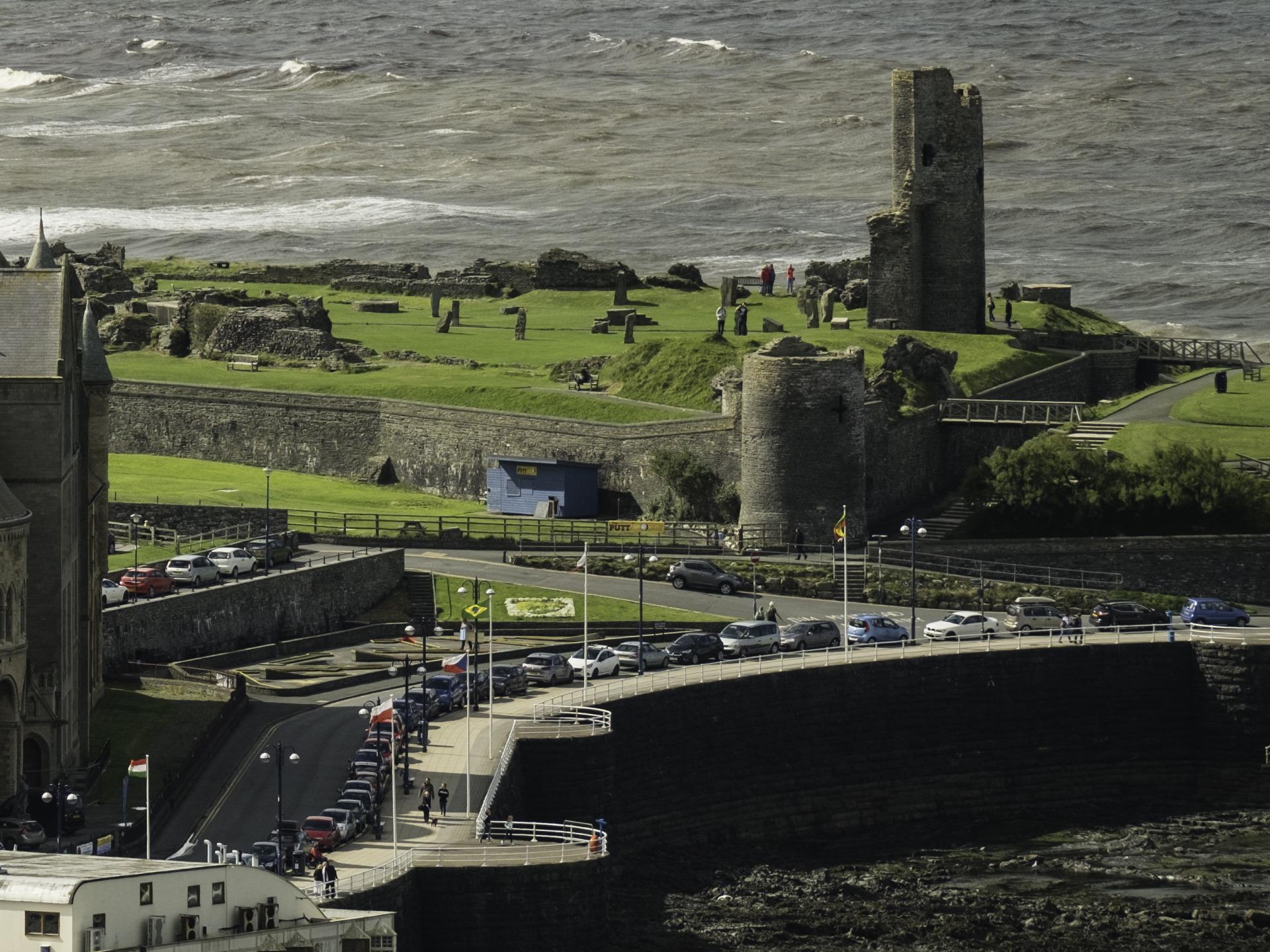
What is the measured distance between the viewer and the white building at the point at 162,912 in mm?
57094

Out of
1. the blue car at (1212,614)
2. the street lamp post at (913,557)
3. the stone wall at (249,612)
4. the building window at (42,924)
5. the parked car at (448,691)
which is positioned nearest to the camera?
the building window at (42,924)

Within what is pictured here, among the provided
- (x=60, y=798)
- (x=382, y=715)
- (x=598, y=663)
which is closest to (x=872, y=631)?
(x=598, y=663)

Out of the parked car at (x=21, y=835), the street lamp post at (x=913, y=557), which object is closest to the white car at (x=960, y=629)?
the street lamp post at (x=913, y=557)

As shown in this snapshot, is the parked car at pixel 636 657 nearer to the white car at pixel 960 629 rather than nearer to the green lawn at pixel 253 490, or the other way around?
the white car at pixel 960 629

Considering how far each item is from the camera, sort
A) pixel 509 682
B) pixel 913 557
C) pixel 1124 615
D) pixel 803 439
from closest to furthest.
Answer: pixel 509 682 → pixel 913 557 → pixel 1124 615 → pixel 803 439

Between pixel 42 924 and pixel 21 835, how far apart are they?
16456 millimetres

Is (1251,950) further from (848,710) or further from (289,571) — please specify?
(289,571)

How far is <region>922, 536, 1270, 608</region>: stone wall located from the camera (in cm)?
10962

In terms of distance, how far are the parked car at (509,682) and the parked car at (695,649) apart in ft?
18.2

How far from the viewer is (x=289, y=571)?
103250 millimetres

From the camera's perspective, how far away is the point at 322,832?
73.8m

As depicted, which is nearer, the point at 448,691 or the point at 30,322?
the point at 30,322

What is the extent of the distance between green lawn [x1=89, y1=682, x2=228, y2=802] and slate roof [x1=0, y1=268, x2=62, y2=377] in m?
10.5

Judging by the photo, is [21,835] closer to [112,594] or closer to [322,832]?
[322,832]
